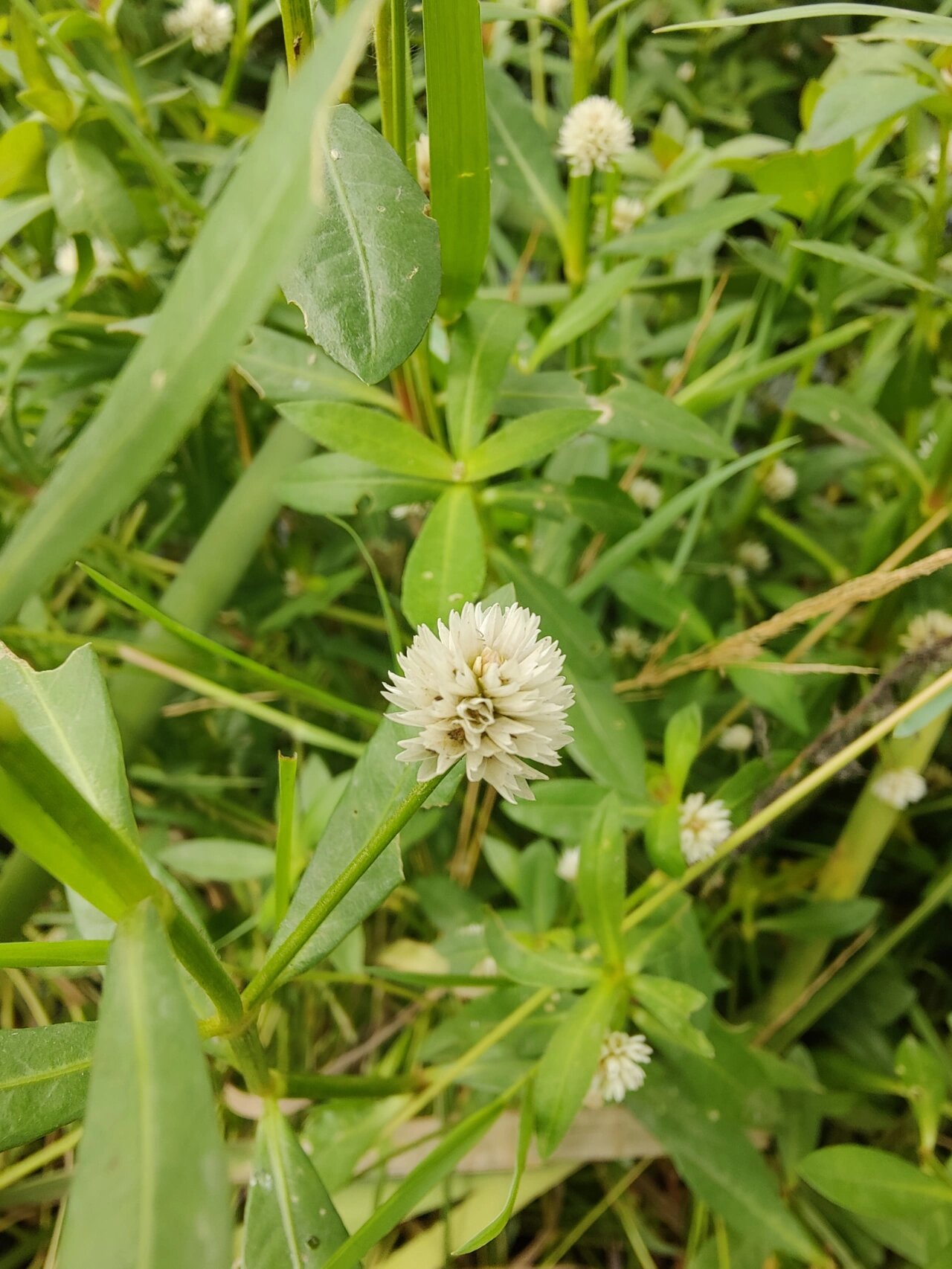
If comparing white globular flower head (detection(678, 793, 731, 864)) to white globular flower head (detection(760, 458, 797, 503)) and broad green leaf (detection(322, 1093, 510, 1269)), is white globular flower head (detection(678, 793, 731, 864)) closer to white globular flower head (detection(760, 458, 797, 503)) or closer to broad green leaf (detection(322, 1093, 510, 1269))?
broad green leaf (detection(322, 1093, 510, 1269))

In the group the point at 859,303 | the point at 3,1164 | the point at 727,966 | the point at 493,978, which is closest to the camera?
the point at 493,978

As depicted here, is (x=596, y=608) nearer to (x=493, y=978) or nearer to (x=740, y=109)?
(x=493, y=978)

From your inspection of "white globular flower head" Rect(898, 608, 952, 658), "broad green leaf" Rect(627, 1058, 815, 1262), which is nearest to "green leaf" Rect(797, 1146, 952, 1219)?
"broad green leaf" Rect(627, 1058, 815, 1262)

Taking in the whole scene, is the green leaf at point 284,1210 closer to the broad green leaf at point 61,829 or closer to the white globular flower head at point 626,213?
the broad green leaf at point 61,829

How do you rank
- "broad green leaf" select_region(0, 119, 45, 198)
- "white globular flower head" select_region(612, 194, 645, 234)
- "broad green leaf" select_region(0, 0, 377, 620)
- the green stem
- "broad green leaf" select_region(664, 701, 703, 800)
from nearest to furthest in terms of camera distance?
"broad green leaf" select_region(0, 0, 377, 620) → the green stem → "broad green leaf" select_region(664, 701, 703, 800) → "broad green leaf" select_region(0, 119, 45, 198) → "white globular flower head" select_region(612, 194, 645, 234)

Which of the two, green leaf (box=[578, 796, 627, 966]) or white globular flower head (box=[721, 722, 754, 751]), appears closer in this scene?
green leaf (box=[578, 796, 627, 966])

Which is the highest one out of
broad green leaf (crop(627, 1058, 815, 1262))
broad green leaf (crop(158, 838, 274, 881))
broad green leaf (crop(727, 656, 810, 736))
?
broad green leaf (crop(727, 656, 810, 736))

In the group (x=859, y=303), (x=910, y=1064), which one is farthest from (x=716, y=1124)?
(x=859, y=303)

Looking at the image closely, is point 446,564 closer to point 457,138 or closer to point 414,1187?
point 457,138
